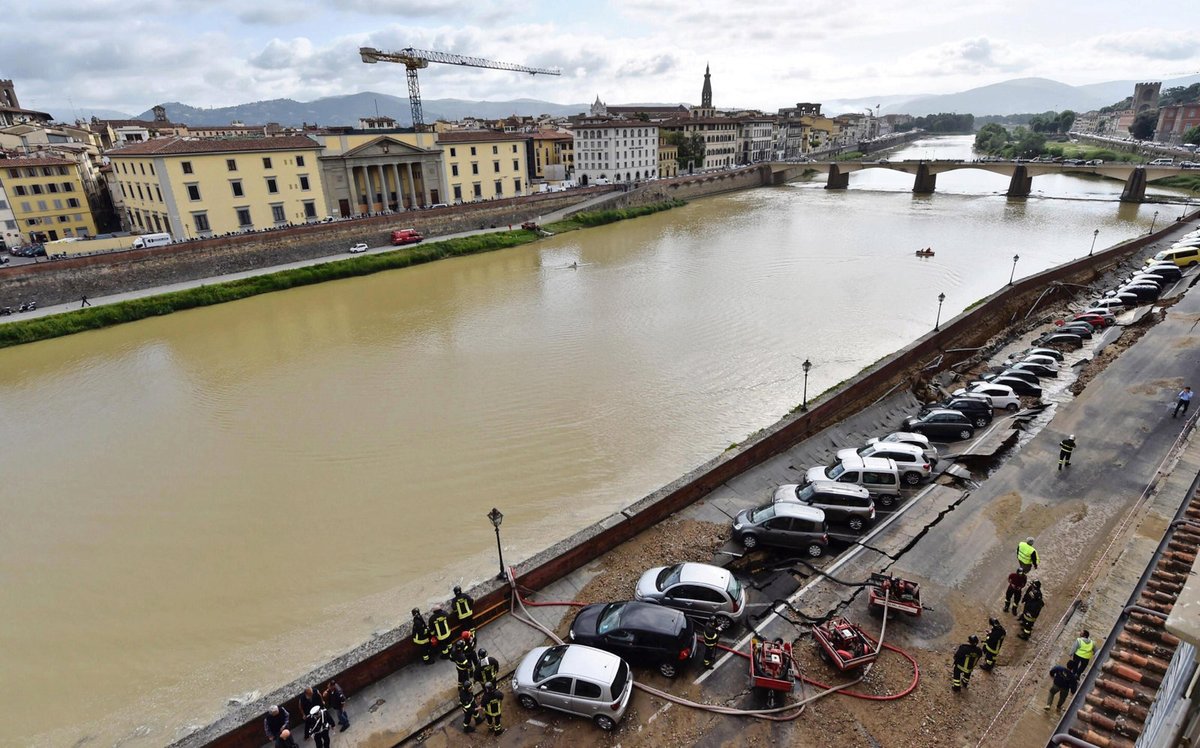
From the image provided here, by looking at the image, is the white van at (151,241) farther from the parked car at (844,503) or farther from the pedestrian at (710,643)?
the pedestrian at (710,643)

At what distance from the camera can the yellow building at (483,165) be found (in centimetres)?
5372

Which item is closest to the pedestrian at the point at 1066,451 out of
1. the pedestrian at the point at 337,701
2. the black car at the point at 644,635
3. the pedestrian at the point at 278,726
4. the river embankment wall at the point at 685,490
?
the river embankment wall at the point at 685,490

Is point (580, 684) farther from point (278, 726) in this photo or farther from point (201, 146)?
point (201, 146)

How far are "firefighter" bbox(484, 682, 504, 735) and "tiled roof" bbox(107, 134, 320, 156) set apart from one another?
41.1 metres

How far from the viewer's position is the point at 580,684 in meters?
7.30

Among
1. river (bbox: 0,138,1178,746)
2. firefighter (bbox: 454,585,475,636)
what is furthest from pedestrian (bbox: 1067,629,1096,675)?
river (bbox: 0,138,1178,746)

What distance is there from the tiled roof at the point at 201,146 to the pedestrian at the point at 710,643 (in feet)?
137

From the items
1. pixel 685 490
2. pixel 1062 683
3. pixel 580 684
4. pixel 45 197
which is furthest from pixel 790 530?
pixel 45 197

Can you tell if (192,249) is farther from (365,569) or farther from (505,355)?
(365,569)

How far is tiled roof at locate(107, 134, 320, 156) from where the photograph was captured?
36.8 metres

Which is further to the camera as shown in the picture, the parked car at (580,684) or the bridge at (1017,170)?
the bridge at (1017,170)

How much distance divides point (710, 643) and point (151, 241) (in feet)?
133

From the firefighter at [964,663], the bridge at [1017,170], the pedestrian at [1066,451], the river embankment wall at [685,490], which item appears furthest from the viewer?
the bridge at [1017,170]

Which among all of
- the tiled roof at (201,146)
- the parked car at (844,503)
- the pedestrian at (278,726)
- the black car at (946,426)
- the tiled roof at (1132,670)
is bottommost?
the black car at (946,426)
